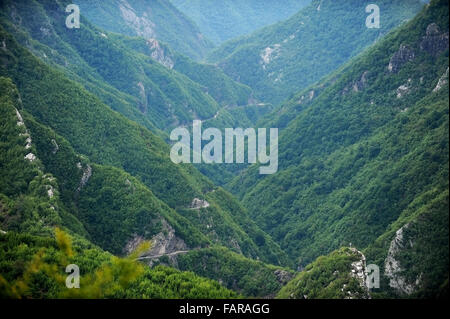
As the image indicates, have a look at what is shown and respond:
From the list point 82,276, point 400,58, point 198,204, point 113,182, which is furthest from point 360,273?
point 400,58

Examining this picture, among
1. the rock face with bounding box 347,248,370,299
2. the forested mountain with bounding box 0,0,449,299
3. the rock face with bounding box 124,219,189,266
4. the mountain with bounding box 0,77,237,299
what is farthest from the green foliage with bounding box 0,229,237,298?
the rock face with bounding box 124,219,189,266

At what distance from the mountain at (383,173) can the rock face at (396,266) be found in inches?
7.9

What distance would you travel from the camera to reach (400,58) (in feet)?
497

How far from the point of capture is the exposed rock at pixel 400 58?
145750 mm

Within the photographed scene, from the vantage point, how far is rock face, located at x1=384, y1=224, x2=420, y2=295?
74169mm

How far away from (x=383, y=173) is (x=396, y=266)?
50.6 meters

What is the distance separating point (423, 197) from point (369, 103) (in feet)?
278

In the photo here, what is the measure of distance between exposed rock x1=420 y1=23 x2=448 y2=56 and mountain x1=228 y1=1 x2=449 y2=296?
0.34 m

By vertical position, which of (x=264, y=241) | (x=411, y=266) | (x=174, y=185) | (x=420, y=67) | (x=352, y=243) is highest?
(x=420, y=67)
